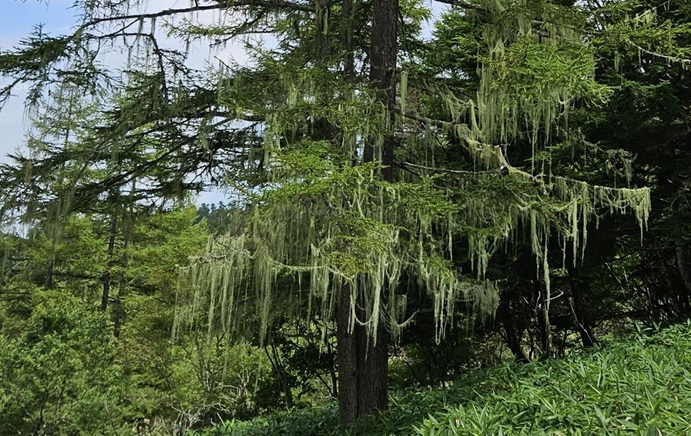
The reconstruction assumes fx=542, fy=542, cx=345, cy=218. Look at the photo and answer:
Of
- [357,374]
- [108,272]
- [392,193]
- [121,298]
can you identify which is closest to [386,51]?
[392,193]

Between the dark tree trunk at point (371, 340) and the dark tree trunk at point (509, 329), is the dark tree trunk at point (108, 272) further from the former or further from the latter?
the dark tree trunk at point (371, 340)

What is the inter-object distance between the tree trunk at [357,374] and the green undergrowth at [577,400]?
0.75 feet

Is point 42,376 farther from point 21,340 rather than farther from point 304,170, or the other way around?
point 304,170

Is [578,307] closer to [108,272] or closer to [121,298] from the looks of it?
[108,272]

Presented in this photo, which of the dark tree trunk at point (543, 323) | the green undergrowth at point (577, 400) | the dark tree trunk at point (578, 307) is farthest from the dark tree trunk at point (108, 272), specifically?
the green undergrowth at point (577, 400)

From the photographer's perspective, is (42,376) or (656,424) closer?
(656,424)

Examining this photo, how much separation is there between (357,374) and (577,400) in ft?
7.43

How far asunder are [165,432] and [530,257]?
7.66 metres

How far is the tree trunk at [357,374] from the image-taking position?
4.87 m

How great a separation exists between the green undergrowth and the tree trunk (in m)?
0.23

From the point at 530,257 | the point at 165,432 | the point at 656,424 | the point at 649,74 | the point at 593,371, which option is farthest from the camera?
the point at 165,432

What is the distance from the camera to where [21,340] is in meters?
8.51

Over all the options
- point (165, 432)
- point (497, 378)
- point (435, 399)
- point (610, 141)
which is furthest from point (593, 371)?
point (165, 432)

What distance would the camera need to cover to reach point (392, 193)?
382cm
